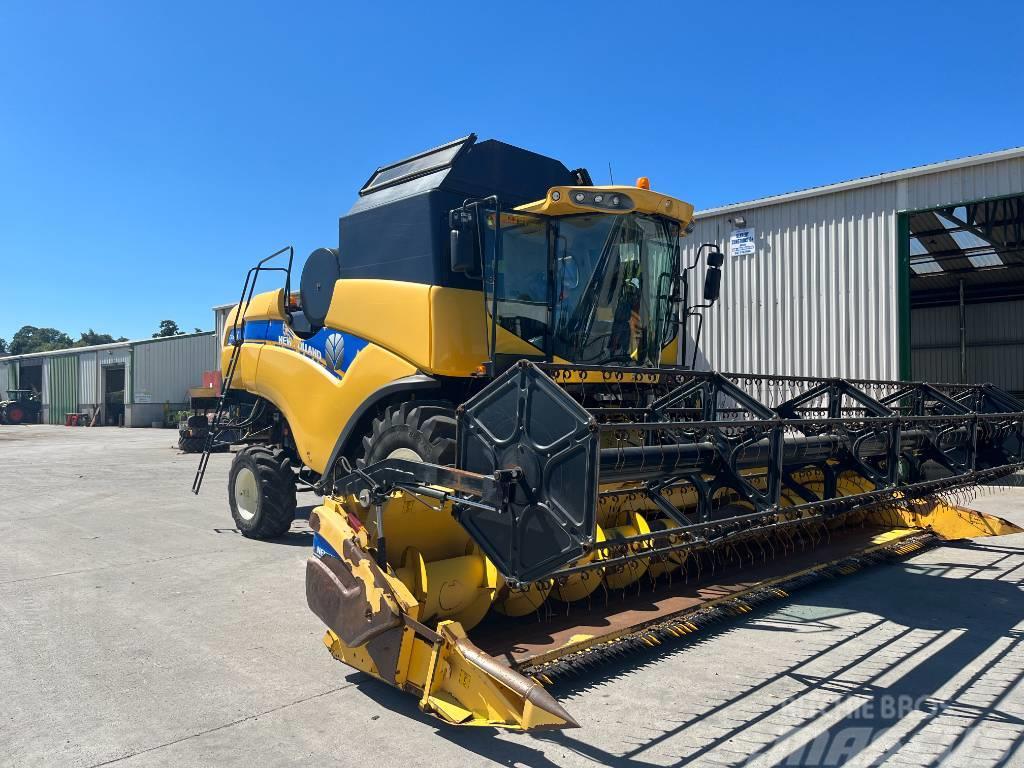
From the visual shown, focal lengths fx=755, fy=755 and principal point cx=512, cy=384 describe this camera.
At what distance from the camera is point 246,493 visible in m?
8.32

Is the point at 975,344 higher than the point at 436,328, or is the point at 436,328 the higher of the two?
the point at 975,344

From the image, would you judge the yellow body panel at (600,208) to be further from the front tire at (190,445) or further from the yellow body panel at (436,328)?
the front tire at (190,445)

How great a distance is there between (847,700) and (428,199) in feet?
14.2

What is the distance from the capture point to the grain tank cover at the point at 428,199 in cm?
577

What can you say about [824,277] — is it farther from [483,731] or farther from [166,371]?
[166,371]

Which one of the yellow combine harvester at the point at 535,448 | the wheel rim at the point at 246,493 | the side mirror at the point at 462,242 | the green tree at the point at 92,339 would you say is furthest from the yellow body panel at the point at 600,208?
the green tree at the point at 92,339

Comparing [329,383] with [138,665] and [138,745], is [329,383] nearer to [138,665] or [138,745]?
[138,665]

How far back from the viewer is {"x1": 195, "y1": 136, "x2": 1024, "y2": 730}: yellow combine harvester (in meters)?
3.49

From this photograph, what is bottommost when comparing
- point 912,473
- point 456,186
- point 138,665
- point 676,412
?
point 138,665

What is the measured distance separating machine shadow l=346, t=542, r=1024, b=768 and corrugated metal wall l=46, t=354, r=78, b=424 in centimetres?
4505

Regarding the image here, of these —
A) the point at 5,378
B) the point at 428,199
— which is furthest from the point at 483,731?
the point at 5,378

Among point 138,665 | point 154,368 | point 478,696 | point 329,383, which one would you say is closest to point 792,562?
point 478,696

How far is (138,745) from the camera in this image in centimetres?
338

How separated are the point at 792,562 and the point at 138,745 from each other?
477 centimetres
